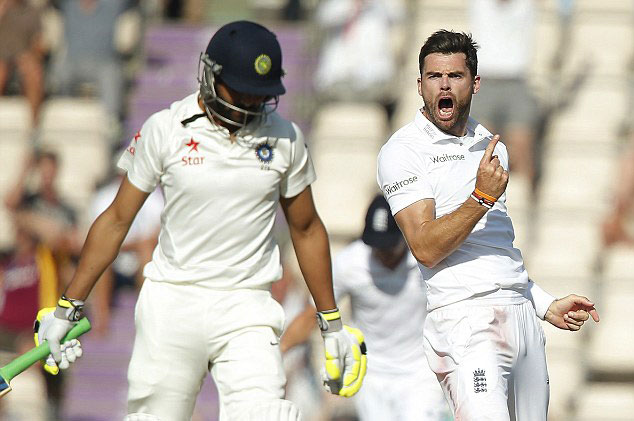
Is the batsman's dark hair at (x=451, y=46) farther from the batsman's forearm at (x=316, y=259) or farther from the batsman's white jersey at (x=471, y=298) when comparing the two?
the batsman's forearm at (x=316, y=259)

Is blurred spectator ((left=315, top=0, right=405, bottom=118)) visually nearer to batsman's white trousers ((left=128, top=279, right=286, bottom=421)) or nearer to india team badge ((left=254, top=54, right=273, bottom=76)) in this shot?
india team badge ((left=254, top=54, right=273, bottom=76))

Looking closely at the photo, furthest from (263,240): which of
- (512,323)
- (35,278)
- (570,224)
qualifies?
(570,224)

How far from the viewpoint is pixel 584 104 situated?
12.6 m

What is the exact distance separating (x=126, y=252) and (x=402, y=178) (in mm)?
5949

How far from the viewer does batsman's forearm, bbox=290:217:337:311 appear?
21.5ft

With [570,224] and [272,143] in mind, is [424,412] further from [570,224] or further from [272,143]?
[570,224]

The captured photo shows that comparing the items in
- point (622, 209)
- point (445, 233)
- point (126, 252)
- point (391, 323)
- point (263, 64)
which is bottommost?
point (126, 252)

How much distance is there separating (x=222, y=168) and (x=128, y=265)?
546 centimetres

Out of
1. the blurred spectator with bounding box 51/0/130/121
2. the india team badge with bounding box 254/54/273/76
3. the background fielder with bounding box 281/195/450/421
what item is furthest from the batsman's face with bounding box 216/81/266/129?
the blurred spectator with bounding box 51/0/130/121

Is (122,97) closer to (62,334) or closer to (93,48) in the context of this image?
(93,48)

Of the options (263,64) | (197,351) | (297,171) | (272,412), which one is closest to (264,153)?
(297,171)

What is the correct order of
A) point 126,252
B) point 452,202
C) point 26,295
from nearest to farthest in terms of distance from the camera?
point 452,202, point 26,295, point 126,252

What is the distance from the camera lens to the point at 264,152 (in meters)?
6.31

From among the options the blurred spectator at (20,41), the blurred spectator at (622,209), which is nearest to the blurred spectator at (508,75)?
the blurred spectator at (622,209)
